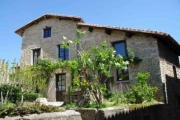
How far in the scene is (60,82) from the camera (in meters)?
13.2

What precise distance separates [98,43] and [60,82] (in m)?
4.57

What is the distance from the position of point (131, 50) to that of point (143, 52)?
0.73 m

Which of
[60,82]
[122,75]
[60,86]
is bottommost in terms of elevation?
[60,86]

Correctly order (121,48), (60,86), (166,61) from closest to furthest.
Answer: (166,61)
(121,48)
(60,86)

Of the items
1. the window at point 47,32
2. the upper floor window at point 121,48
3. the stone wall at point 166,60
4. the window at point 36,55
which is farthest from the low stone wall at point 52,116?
the window at point 47,32

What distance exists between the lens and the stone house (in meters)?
9.40

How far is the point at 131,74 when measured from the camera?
9852 millimetres

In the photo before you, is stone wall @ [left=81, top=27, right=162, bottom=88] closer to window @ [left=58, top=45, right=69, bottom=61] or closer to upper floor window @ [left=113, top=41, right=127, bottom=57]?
upper floor window @ [left=113, top=41, right=127, bottom=57]

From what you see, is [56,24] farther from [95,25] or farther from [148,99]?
[148,99]

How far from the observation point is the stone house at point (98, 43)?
30.8 feet

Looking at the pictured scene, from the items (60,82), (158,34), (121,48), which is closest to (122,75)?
(121,48)

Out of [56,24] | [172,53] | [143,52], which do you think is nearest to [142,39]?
[143,52]

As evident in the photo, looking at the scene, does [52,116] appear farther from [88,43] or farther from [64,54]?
[64,54]

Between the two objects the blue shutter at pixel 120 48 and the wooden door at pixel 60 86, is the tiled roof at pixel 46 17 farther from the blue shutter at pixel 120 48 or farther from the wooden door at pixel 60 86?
the wooden door at pixel 60 86
